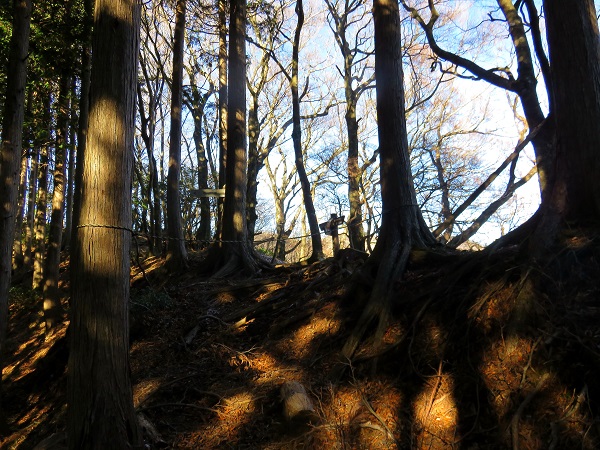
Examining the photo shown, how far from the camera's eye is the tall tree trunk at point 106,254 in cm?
364

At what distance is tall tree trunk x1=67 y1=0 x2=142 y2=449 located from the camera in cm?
364

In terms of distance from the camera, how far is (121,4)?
13.3ft

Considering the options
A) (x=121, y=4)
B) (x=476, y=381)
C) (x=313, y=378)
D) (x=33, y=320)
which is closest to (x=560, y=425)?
(x=476, y=381)

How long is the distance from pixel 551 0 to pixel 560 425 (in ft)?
13.2

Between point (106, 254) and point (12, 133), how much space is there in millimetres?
4422

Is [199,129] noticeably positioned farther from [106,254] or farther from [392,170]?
[106,254]

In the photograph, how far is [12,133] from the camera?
6.88 meters

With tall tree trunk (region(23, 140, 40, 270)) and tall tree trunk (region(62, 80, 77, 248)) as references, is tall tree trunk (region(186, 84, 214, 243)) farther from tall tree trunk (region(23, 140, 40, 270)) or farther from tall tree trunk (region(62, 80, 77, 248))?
tall tree trunk (region(23, 140, 40, 270))

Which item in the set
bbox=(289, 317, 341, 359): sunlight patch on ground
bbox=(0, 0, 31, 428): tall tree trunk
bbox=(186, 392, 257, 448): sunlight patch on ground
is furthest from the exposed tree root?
bbox=(0, 0, 31, 428): tall tree trunk

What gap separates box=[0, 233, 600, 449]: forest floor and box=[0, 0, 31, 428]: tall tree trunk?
2.55m

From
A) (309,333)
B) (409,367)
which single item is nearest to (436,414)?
(409,367)

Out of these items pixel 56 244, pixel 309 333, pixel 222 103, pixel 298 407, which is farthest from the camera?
pixel 222 103

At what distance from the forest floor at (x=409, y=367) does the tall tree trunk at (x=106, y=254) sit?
765 millimetres

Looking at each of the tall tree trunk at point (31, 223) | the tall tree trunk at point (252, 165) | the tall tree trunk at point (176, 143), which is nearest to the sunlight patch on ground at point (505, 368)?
the tall tree trunk at point (176, 143)
